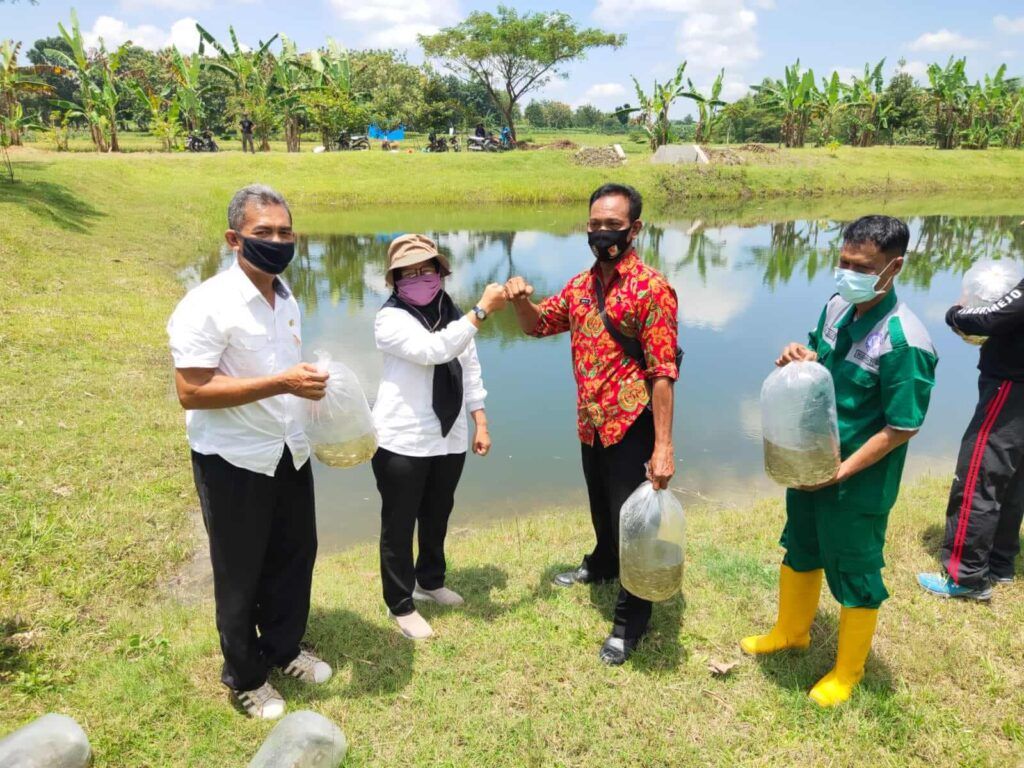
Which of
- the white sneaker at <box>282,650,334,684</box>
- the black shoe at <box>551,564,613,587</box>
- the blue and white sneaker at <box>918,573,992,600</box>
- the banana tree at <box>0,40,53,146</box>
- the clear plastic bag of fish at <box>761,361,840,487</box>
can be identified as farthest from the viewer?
the banana tree at <box>0,40,53,146</box>

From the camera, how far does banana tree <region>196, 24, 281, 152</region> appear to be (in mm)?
28000

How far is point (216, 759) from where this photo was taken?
2447 mm

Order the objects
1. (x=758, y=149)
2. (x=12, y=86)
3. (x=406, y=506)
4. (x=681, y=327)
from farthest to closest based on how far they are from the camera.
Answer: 1. (x=758, y=149)
2. (x=12, y=86)
3. (x=681, y=327)
4. (x=406, y=506)

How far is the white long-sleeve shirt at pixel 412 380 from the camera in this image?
2.87m

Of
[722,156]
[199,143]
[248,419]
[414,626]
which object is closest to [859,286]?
[248,419]

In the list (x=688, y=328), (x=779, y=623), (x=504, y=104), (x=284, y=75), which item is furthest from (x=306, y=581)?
(x=504, y=104)

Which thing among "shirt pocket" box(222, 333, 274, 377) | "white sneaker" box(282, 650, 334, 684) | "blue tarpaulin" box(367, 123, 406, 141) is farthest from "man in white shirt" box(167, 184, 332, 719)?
"blue tarpaulin" box(367, 123, 406, 141)

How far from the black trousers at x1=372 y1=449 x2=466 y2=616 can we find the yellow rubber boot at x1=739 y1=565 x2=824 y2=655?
1.48 metres

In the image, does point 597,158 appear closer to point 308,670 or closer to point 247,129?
point 247,129

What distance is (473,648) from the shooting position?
3.06m

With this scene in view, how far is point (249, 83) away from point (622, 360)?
3048cm

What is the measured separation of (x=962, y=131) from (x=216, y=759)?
4585 cm

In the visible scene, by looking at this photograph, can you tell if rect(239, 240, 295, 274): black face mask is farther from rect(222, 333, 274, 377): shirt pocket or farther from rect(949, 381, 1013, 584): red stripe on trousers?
rect(949, 381, 1013, 584): red stripe on trousers

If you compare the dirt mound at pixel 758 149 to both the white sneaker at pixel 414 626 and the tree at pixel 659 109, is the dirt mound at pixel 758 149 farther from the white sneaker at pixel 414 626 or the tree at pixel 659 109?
the white sneaker at pixel 414 626
